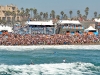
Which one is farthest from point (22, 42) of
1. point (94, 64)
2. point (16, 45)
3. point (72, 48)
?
point (94, 64)

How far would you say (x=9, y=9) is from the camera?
116 m

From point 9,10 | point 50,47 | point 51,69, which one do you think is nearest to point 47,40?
point 50,47

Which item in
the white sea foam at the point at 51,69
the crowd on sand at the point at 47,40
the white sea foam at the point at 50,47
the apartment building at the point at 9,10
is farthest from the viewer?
the apartment building at the point at 9,10

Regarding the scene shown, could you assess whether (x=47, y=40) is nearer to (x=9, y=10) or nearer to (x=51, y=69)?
(x=51, y=69)

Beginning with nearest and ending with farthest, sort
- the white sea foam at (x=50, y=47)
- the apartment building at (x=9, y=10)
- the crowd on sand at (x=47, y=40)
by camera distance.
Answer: the white sea foam at (x=50, y=47) < the crowd on sand at (x=47, y=40) < the apartment building at (x=9, y=10)

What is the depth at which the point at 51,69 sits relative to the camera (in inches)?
1377

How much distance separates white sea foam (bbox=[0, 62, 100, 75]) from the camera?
33.2 meters

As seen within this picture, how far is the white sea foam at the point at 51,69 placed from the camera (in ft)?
109

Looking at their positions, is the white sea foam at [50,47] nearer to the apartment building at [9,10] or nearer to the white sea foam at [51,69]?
the white sea foam at [51,69]

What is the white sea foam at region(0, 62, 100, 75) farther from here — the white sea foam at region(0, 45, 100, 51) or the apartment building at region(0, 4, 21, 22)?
the apartment building at region(0, 4, 21, 22)

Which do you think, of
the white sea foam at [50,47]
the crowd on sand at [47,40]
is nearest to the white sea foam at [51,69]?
the white sea foam at [50,47]

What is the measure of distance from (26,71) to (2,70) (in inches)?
104

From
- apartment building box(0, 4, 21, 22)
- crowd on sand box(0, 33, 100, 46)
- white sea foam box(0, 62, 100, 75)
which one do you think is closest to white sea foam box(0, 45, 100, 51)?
crowd on sand box(0, 33, 100, 46)

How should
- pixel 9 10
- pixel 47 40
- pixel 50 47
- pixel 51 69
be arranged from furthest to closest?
pixel 9 10, pixel 47 40, pixel 50 47, pixel 51 69
